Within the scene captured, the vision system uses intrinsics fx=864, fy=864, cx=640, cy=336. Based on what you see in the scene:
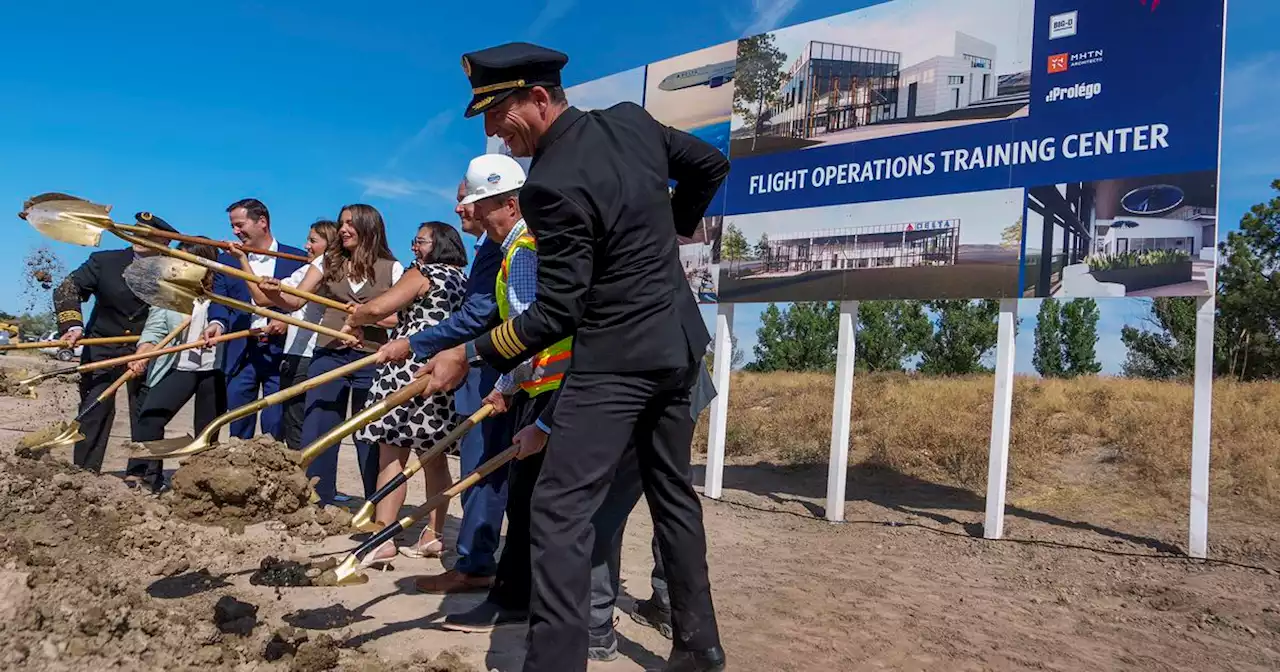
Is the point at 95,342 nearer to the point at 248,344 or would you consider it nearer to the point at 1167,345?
the point at 248,344

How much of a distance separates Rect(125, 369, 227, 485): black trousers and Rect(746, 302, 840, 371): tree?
1299 inches

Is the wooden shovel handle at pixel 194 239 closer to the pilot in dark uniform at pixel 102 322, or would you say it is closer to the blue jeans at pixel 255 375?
the pilot in dark uniform at pixel 102 322

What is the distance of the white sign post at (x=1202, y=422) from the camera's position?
16.3 feet

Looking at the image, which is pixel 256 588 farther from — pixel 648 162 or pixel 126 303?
pixel 126 303

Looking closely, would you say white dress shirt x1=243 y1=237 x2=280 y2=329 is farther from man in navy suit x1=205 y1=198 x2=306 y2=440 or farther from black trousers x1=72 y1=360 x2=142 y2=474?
black trousers x1=72 y1=360 x2=142 y2=474

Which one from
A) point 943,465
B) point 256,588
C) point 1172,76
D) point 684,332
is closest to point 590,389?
point 684,332

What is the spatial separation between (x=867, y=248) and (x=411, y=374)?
11.6ft

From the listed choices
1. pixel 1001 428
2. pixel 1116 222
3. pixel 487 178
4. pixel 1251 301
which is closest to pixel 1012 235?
pixel 1116 222

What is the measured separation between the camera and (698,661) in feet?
8.68

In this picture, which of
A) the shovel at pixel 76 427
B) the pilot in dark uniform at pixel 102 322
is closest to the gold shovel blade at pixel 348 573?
the shovel at pixel 76 427

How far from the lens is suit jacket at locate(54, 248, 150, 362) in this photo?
234 inches

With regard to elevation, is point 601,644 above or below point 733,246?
below

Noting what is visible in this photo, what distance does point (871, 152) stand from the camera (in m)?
6.29

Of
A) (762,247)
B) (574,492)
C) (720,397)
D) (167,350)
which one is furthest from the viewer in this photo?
(720,397)
